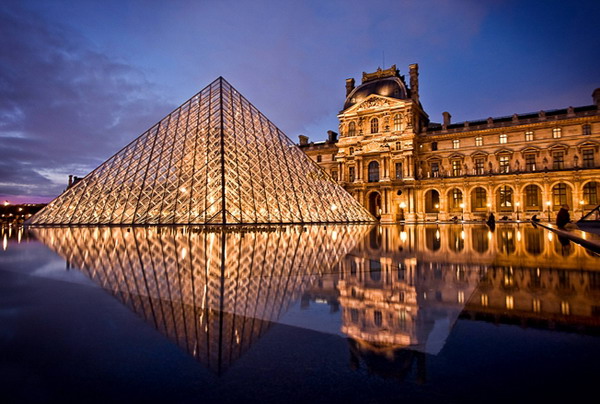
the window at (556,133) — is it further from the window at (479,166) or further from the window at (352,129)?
the window at (352,129)

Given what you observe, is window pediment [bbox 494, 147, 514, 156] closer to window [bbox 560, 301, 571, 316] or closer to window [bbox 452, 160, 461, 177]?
window [bbox 452, 160, 461, 177]

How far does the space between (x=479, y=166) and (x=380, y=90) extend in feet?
42.3

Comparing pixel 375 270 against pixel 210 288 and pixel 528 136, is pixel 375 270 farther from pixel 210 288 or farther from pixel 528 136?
pixel 528 136

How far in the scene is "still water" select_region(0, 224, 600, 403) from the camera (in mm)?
1718

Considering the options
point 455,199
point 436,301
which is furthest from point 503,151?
point 436,301

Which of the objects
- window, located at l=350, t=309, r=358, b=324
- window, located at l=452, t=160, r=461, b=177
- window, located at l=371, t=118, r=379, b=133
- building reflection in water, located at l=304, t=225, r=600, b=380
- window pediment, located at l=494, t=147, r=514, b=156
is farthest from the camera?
window, located at l=371, t=118, r=379, b=133

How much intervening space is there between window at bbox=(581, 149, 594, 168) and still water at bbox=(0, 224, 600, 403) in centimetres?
3461

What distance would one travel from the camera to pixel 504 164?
1415 inches

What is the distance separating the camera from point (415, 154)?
127 feet

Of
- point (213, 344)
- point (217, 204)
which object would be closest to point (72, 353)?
point (213, 344)

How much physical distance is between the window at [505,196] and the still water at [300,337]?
3493 cm

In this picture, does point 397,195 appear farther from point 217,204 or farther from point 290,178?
point 217,204

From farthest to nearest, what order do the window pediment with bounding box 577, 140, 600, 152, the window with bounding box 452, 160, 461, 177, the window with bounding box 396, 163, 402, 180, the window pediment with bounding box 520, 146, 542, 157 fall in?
the window with bounding box 396, 163, 402, 180 < the window with bounding box 452, 160, 461, 177 < the window pediment with bounding box 520, 146, 542, 157 < the window pediment with bounding box 577, 140, 600, 152

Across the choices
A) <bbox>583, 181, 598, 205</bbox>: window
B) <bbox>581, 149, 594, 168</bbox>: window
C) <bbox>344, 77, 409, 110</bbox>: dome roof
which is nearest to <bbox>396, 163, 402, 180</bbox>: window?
<bbox>344, 77, 409, 110</bbox>: dome roof
